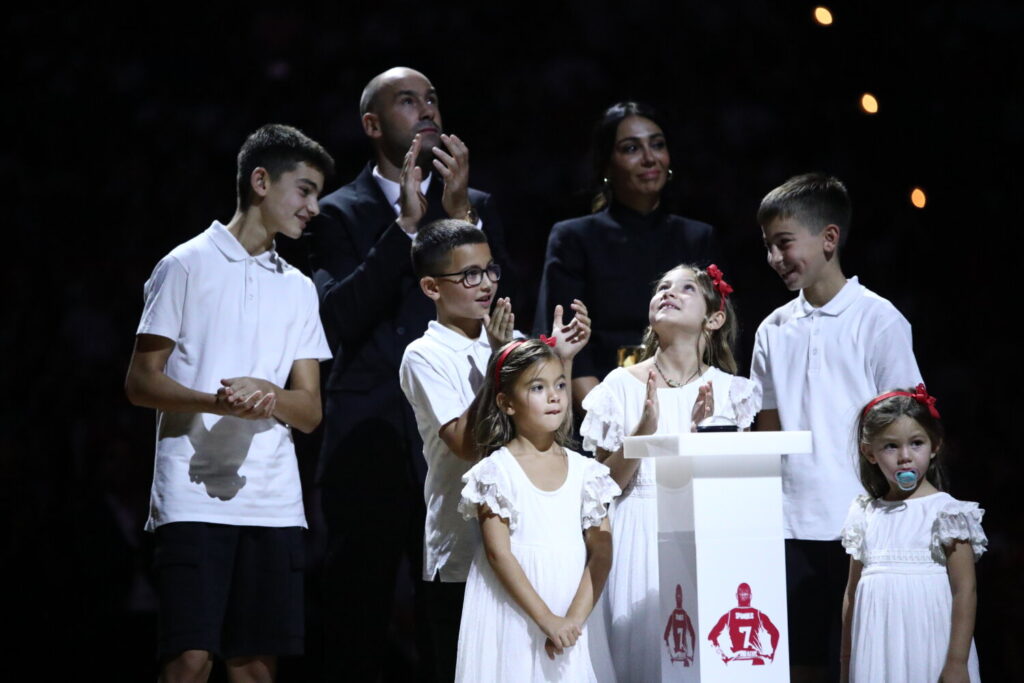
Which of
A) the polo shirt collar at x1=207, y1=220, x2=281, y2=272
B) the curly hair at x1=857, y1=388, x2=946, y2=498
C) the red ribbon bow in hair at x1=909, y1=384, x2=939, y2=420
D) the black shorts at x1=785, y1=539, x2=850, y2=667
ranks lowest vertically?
the black shorts at x1=785, y1=539, x2=850, y2=667

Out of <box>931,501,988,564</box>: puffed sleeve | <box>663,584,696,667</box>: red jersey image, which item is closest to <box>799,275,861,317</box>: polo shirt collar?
<box>931,501,988,564</box>: puffed sleeve

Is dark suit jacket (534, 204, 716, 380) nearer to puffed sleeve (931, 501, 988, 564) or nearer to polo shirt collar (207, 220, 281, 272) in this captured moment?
polo shirt collar (207, 220, 281, 272)

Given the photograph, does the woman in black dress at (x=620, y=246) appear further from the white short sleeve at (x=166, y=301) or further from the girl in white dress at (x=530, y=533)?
the white short sleeve at (x=166, y=301)

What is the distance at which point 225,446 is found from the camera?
9.13 feet

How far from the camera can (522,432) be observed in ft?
8.86

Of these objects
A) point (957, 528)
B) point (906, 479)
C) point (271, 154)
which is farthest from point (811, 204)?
point (271, 154)

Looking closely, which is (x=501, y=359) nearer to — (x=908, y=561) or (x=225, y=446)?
(x=225, y=446)

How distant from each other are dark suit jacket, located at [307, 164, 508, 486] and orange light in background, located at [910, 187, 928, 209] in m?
1.74

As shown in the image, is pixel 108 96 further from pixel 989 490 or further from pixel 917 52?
pixel 989 490

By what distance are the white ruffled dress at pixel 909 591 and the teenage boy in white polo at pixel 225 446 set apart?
1.32m

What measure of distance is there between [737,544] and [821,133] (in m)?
2.56

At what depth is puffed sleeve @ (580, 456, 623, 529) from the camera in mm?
2637

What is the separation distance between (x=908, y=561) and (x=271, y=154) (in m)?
1.83

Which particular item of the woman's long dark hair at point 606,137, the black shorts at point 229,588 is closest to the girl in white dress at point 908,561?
the woman's long dark hair at point 606,137
